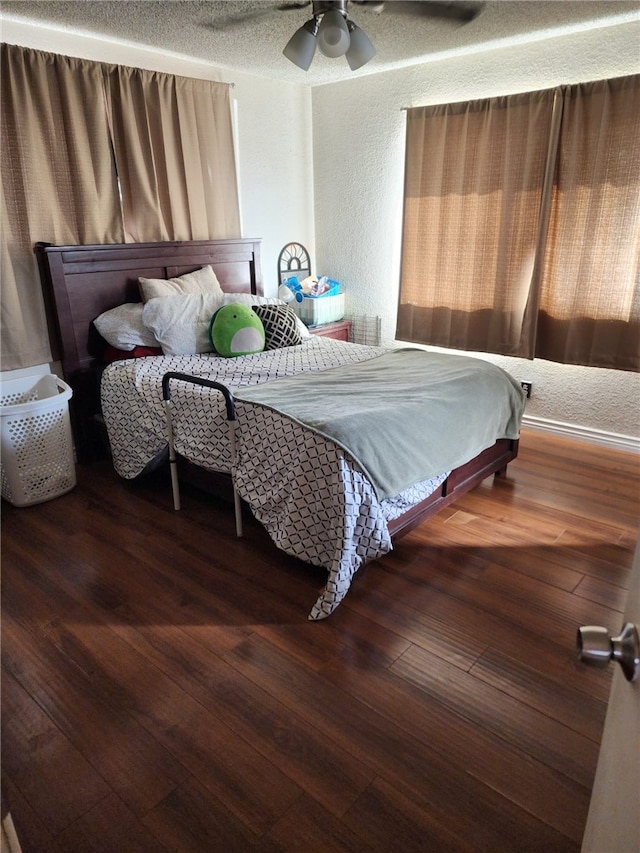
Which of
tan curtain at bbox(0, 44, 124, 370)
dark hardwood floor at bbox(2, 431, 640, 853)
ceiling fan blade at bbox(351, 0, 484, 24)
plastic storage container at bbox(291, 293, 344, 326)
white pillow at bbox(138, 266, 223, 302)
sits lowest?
dark hardwood floor at bbox(2, 431, 640, 853)

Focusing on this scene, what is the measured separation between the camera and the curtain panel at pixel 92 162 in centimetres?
294

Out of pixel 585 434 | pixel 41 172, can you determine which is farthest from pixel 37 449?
pixel 585 434

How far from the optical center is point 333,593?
201 cm

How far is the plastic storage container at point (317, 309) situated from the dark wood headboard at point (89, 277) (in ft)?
3.04

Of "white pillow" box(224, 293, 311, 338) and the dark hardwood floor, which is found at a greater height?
"white pillow" box(224, 293, 311, 338)

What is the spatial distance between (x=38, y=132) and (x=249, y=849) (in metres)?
3.37

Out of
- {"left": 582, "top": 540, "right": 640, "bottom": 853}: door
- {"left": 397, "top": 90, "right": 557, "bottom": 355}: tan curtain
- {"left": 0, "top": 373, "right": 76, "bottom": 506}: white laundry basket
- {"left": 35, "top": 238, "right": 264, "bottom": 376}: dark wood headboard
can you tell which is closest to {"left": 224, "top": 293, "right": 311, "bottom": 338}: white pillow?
{"left": 35, "top": 238, "right": 264, "bottom": 376}: dark wood headboard

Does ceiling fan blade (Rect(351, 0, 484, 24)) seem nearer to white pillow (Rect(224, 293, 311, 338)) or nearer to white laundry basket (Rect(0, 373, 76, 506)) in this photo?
white pillow (Rect(224, 293, 311, 338))

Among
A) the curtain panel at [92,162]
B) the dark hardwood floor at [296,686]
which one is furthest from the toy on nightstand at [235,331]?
the dark hardwood floor at [296,686]

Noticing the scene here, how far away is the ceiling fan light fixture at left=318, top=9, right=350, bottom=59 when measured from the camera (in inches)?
87.8

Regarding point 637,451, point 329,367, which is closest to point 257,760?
point 329,367

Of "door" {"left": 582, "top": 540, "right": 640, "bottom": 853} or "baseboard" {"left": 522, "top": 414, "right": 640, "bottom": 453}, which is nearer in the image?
"door" {"left": 582, "top": 540, "right": 640, "bottom": 853}

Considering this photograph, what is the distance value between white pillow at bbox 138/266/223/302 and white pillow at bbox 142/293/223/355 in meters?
0.10

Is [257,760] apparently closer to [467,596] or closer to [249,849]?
[249,849]
